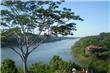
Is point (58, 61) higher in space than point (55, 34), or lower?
lower

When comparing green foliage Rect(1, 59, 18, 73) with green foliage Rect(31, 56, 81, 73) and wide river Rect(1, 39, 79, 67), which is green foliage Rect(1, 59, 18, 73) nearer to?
green foliage Rect(31, 56, 81, 73)

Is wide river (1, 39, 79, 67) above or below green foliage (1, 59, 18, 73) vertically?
above

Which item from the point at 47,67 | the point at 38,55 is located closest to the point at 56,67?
the point at 47,67

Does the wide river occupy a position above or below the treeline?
above

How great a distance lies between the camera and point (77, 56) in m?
19.4

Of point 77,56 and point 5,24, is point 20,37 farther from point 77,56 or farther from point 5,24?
point 77,56

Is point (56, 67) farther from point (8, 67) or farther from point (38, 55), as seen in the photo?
point (38, 55)

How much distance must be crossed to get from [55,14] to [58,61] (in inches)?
60.9

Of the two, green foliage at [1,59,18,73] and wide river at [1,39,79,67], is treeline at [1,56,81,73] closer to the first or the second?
green foliage at [1,59,18,73]

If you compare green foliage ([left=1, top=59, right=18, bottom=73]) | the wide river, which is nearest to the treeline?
green foliage ([left=1, top=59, right=18, bottom=73])

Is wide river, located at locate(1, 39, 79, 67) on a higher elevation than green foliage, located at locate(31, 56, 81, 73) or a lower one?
higher

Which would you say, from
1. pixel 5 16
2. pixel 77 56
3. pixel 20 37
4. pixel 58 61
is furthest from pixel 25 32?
pixel 77 56

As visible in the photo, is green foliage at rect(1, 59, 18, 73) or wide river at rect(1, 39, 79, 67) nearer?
green foliage at rect(1, 59, 18, 73)

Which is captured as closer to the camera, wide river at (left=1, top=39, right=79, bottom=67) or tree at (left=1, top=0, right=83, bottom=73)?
tree at (left=1, top=0, right=83, bottom=73)
